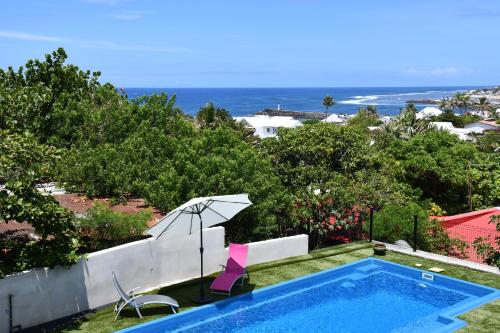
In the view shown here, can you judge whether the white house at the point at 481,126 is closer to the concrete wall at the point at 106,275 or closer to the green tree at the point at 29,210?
the concrete wall at the point at 106,275

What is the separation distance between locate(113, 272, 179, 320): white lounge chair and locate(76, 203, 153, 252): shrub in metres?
1.92

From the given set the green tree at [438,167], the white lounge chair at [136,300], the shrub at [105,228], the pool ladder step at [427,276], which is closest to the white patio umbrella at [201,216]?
the white lounge chair at [136,300]

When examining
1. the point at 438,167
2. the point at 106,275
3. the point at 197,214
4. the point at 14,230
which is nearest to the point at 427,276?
the point at 197,214

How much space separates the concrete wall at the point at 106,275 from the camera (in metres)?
10.4

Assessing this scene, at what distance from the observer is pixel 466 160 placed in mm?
28016

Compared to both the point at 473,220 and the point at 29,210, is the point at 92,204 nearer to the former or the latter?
the point at 29,210

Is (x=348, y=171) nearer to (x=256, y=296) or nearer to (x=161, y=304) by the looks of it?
(x=256, y=296)

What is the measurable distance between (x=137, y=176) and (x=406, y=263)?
397 inches

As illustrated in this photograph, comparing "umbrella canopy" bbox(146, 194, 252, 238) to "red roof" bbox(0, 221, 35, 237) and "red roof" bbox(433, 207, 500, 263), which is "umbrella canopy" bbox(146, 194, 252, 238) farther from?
"red roof" bbox(433, 207, 500, 263)

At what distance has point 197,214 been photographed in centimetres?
1259

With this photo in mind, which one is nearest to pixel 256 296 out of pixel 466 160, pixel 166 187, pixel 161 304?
pixel 161 304

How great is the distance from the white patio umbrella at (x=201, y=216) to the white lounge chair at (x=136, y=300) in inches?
38.3

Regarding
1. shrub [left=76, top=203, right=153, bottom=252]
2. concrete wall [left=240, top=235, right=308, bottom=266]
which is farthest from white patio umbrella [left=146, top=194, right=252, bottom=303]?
concrete wall [left=240, top=235, right=308, bottom=266]

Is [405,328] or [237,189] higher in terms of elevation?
[237,189]
